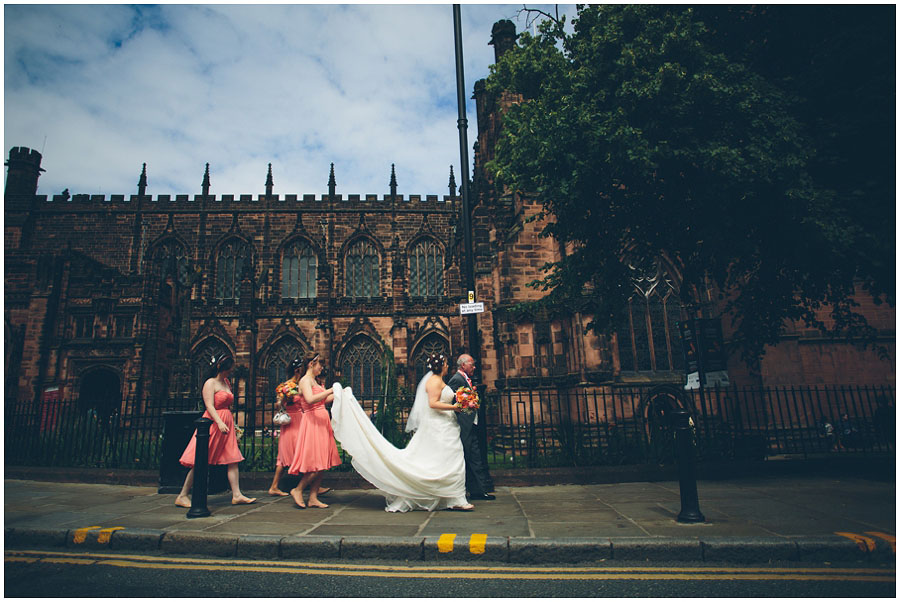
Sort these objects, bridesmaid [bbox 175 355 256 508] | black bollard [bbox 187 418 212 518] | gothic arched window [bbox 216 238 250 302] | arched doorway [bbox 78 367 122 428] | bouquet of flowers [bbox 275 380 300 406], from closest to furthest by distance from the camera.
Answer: black bollard [bbox 187 418 212 518], bridesmaid [bbox 175 355 256 508], bouquet of flowers [bbox 275 380 300 406], arched doorway [bbox 78 367 122 428], gothic arched window [bbox 216 238 250 302]

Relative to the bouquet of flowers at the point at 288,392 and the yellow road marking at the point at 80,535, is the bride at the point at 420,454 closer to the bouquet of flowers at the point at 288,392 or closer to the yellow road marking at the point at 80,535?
the bouquet of flowers at the point at 288,392

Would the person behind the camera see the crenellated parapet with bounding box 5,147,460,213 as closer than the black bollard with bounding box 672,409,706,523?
No

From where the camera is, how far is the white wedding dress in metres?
5.50

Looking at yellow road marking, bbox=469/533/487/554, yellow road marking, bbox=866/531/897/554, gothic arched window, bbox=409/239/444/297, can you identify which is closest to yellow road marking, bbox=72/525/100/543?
yellow road marking, bbox=469/533/487/554

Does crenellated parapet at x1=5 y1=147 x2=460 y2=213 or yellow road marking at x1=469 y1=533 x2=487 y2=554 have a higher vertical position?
crenellated parapet at x1=5 y1=147 x2=460 y2=213

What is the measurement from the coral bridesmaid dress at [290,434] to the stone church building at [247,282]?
25.4ft

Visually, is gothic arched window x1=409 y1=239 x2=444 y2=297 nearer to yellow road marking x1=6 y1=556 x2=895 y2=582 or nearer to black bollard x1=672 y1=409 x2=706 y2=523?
black bollard x1=672 y1=409 x2=706 y2=523

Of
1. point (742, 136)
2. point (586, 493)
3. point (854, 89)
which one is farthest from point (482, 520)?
point (854, 89)

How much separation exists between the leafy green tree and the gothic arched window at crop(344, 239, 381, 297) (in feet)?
70.9

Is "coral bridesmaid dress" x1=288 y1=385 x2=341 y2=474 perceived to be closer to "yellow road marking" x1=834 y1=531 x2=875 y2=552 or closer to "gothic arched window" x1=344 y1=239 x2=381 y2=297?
"yellow road marking" x1=834 y1=531 x2=875 y2=552

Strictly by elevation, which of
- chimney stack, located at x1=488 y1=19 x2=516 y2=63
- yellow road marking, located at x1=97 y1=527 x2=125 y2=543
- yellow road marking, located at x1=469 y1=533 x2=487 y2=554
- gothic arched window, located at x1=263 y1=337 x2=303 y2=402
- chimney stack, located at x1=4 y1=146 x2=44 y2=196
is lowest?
yellow road marking, located at x1=469 y1=533 x2=487 y2=554

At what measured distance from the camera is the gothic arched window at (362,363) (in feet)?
86.0

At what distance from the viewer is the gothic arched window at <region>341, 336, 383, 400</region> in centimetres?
2622

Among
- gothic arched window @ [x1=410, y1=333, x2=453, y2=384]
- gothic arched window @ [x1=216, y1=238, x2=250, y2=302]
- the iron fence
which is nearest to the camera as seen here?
the iron fence
